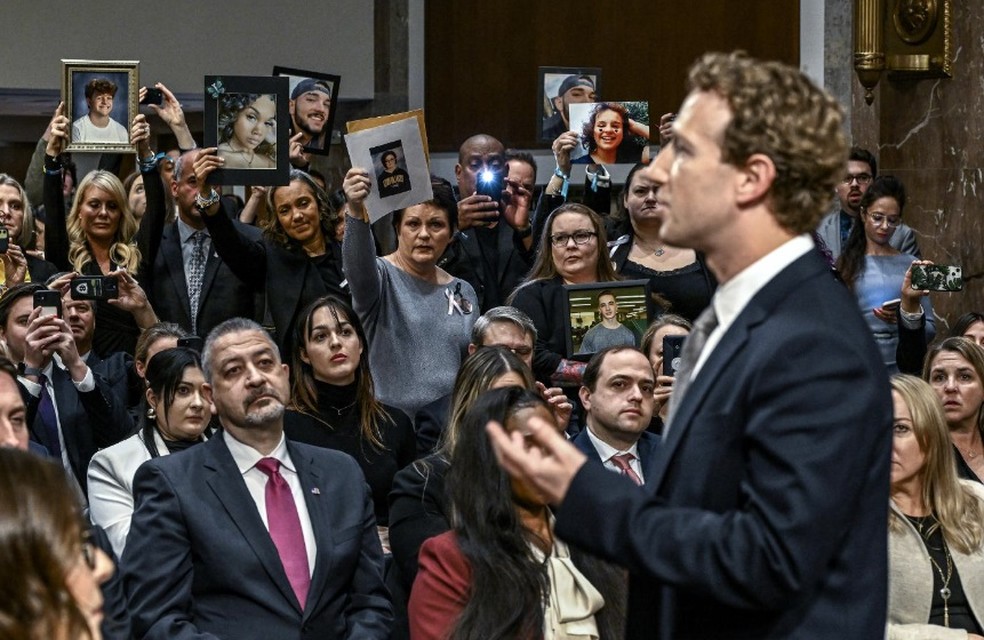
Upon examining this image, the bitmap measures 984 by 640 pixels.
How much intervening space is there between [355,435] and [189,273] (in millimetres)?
1575

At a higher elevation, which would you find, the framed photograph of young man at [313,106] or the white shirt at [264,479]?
the framed photograph of young man at [313,106]

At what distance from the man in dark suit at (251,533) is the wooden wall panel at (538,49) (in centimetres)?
549

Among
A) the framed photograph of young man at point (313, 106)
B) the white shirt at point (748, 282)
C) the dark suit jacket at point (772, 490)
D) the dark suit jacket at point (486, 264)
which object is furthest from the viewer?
the framed photograph of young man at point (313, 106)

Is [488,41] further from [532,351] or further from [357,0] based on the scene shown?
[532,351]

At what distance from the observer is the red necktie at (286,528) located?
3.78m

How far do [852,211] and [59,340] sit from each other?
3731mm

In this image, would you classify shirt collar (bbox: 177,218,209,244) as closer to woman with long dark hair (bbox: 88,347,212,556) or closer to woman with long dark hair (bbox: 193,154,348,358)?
woman with long dark hair (bbox: 193,154,348,358)

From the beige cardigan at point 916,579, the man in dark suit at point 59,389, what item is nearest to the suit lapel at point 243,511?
the man in dark suit at point 59,389

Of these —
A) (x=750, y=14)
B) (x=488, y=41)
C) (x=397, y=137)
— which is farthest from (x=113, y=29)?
(x=397, y=137)

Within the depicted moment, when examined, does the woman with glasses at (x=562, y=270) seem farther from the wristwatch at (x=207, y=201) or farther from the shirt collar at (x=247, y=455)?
the shirt collar at (x=247, y=455)

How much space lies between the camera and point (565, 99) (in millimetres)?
6762

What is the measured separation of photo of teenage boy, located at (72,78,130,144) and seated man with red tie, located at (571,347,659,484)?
2.25 meters

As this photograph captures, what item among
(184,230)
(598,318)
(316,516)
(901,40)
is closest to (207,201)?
(184,230)

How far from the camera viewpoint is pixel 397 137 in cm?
546
